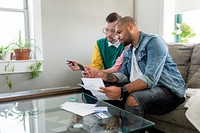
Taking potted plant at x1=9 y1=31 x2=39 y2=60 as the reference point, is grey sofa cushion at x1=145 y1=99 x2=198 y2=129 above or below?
below

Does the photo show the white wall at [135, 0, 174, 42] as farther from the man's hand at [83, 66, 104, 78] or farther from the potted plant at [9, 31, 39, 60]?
the potted plant at [9, 31, 39, 60]

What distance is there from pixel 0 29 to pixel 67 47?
A: 0.79 m

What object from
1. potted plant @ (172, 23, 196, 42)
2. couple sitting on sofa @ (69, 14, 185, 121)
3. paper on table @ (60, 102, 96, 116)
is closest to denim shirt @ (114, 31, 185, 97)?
couple sitting on sofa @ (69, 14, 185, 121)

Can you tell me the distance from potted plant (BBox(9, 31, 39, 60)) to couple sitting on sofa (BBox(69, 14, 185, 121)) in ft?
4.00

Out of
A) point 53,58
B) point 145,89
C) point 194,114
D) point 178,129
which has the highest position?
point 53,58

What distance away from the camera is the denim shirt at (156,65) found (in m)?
1.39

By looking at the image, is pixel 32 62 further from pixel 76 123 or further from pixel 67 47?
pixel 76 123

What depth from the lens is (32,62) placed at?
230 cm

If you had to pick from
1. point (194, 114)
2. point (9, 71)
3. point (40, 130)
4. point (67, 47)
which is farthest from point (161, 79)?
point (9, 71)

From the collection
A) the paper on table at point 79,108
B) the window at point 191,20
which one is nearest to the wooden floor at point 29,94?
the paper on table at point 79,108

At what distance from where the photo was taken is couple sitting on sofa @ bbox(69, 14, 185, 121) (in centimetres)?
136

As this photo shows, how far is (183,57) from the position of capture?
200 centimetres

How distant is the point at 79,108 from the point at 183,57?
124 cm

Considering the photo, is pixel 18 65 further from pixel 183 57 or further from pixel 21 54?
pixel 183 57
